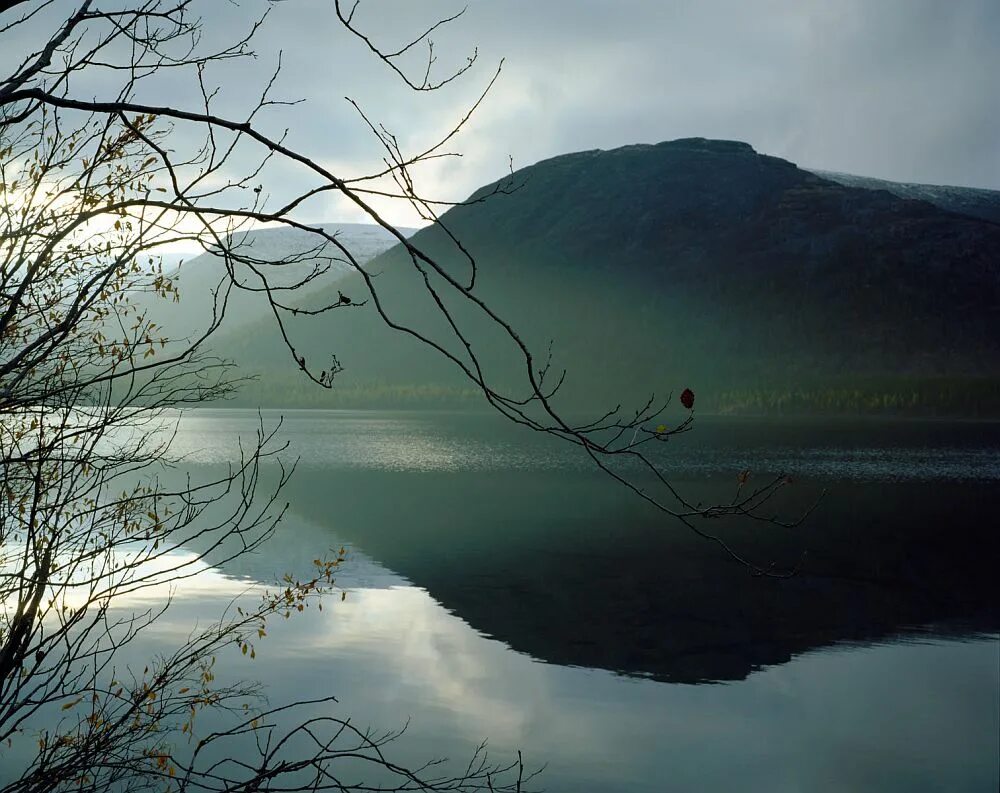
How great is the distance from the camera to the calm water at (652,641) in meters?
11.4

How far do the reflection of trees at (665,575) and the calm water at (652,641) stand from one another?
0.28ft

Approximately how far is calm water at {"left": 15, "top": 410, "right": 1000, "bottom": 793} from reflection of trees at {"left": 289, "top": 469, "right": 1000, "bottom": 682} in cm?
8

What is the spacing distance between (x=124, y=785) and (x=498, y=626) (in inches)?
323

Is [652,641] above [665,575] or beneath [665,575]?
above

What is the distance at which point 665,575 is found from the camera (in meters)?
21.6

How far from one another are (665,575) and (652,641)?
5749 mm

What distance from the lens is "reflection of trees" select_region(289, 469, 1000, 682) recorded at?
53.4 ft

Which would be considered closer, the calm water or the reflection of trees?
the calm water

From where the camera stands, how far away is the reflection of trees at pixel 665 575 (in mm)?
16266

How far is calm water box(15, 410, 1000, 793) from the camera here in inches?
450

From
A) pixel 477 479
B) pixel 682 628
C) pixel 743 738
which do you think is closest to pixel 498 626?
pixel 682 628

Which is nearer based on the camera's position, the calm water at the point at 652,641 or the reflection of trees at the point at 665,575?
the calm water at the point at 652,641

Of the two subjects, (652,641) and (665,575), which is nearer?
(652,641)

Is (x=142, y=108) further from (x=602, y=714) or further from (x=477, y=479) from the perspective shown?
(x=477, y=479)
